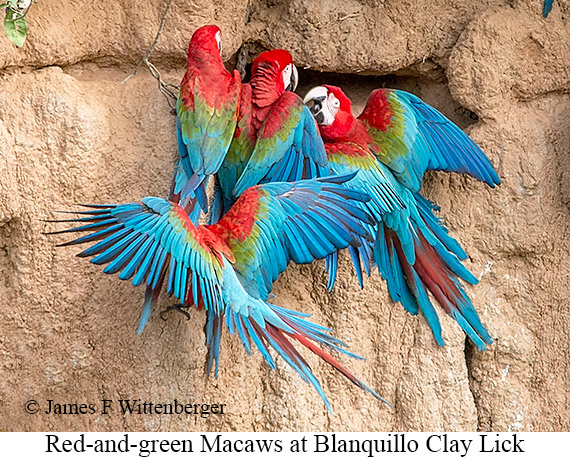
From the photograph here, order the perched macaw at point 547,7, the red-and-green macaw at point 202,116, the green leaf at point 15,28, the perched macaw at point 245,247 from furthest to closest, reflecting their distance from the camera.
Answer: the perched macaw at point 547,7 → the red-and-green macaw at point 202,116 → the green leaf at point 15,28 → the perched macaw at point 245,247

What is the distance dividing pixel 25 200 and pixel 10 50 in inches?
14.0

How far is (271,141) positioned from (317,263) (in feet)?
1.26

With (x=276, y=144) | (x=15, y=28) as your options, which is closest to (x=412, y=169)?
(x=276, y=144)

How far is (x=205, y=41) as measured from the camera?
2434 millimetres

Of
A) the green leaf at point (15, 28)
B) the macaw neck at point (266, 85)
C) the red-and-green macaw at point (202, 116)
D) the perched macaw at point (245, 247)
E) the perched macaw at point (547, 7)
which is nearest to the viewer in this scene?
the perched macaw at point (245, 247)

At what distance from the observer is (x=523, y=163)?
2664mm

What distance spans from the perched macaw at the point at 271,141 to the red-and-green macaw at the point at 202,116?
6 centimetres

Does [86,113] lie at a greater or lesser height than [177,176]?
greater

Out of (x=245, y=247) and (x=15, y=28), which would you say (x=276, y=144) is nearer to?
(x=245, y=247)

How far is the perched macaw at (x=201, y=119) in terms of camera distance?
93.4 inches

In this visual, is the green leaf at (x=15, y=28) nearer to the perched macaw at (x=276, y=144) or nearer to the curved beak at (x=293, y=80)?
the perched macaw at (x=276, y=144)

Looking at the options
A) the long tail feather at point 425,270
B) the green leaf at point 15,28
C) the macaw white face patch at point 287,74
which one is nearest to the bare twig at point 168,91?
the macaw white face patch at point 287,74
